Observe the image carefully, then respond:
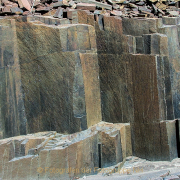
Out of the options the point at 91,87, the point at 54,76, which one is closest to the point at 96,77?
the point at 91,87

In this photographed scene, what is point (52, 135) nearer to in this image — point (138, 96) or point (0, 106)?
point (0, 106)

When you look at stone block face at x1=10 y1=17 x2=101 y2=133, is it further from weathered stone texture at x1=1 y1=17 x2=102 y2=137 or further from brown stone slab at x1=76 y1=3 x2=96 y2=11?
brown stone slab at x1=76 y1=3 x2=96 y2=11

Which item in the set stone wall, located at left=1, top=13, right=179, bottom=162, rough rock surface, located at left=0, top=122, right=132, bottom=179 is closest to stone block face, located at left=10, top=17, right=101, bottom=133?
stone wall, located at left=1, top=13, right=179, bottom=162

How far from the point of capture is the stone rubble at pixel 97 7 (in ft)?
26.1

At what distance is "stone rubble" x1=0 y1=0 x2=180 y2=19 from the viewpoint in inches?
313

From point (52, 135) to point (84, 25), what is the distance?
2624mm

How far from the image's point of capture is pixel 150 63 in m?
7.67

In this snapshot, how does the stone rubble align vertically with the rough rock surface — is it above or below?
above

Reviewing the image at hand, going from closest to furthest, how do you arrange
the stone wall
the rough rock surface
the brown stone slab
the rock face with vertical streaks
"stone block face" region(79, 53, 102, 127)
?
the rough rock surface
the rock face with vertical streaks
the stone wall
"stone block face" region(79, 53, 102, 127)
the brown stone slab

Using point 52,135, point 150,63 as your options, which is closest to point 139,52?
point 150,63

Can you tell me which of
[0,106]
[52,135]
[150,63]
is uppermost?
[150,63]

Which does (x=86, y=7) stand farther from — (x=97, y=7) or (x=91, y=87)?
(x=91, y=87)

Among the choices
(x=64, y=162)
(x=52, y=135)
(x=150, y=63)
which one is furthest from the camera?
(x=150, y=63)

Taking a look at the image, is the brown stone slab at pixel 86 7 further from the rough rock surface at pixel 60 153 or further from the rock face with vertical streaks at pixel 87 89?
the rough rock surface at pixel 60 153
